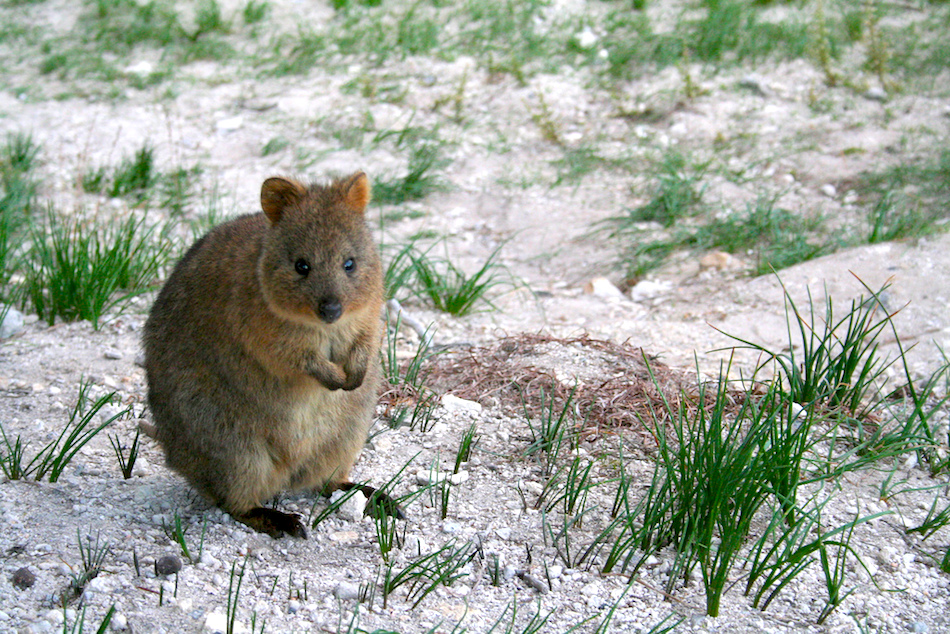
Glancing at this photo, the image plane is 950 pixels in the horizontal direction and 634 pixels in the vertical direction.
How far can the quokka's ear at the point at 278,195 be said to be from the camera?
120 inches

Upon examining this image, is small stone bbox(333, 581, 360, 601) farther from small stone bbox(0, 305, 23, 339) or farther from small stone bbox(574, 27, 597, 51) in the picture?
small stone bbox(574, 27, 597, 51)

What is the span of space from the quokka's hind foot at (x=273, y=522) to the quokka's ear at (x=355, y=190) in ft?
3.58

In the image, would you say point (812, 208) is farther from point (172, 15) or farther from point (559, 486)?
point (172, 15)

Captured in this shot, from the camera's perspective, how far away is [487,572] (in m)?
2.97

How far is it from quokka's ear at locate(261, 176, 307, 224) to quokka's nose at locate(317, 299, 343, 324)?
38 centimetres

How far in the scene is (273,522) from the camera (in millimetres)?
3182

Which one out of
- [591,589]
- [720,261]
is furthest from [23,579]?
[720,261]

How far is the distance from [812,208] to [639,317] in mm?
1763

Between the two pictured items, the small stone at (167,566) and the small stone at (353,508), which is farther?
the small stone at (353,508)

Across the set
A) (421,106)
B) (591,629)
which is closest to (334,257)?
(591,629)

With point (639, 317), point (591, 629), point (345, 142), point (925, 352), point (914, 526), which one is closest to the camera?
point (591, 629)

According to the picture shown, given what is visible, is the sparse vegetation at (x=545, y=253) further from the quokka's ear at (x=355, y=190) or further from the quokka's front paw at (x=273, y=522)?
the quokka's ear at (x=355, y=190)

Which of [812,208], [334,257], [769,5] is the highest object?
[769,5]

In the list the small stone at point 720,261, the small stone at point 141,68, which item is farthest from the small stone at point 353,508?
the small stone at point 141,68
